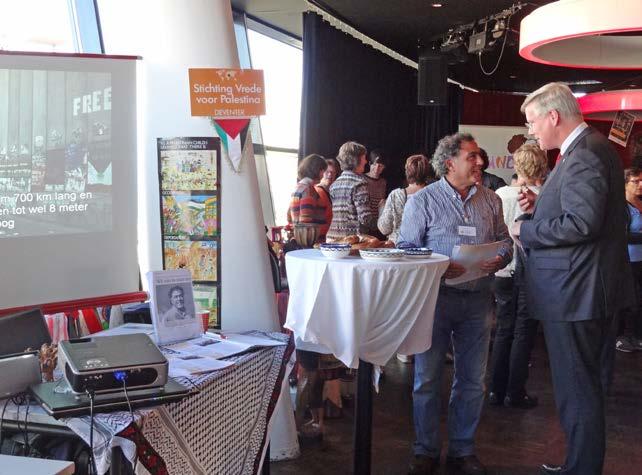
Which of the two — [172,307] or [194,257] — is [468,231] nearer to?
[194,257]

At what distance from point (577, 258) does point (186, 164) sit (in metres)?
1.47

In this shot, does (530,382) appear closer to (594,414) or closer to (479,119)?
(594,414)

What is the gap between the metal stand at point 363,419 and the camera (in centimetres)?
260

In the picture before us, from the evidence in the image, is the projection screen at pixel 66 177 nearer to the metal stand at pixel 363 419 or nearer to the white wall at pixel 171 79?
the white wall at pixel 171 79

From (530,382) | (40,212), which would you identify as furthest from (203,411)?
(530,382)

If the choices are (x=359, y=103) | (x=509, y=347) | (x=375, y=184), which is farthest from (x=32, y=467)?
(x=359, y=103)

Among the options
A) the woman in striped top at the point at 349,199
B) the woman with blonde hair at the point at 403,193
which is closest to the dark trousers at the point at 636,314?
the woman with blonde hair at the point at 403,193

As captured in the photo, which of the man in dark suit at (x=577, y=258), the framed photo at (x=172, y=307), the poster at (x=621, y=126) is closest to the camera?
the framed photo at (x=172, y=307)

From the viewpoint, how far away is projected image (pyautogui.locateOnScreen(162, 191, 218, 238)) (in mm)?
2764

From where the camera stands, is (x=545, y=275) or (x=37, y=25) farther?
(x=37, y=25)

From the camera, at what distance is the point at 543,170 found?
12.4ft

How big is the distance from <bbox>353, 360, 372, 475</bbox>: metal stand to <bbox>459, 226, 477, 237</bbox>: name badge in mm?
688

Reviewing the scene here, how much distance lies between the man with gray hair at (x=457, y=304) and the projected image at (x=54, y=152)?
1201mm

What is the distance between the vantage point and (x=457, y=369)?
3.03m
